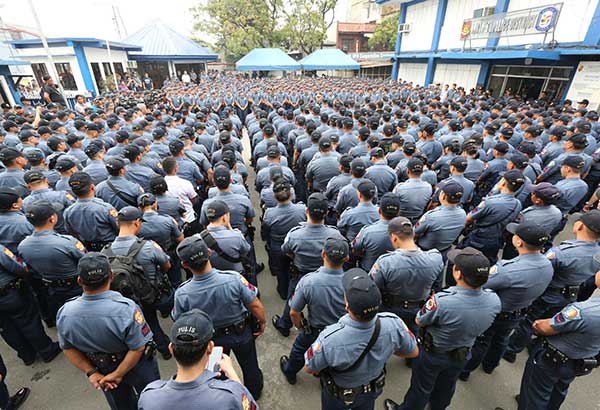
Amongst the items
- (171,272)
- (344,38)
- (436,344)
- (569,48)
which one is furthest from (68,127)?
(344,38)

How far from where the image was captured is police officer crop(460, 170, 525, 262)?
3938 mm

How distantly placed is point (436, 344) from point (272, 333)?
7.42ft

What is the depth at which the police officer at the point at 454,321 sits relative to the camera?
2234mm

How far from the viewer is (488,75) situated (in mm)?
16875

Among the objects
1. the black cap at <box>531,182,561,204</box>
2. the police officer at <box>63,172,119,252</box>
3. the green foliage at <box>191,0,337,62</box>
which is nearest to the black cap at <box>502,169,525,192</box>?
the black cap at <box>531,182,561,204</box>

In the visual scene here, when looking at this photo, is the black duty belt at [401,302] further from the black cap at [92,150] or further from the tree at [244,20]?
the tree at [244,20]

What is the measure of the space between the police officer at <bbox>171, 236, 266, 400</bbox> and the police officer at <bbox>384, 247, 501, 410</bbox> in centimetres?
148

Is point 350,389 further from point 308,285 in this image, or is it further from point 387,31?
point 387,31

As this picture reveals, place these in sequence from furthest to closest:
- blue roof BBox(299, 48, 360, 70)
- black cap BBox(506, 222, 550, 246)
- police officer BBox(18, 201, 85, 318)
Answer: blue roof BBox(299, 48, 360, 70)
police officer BBox(18, 201, 85, 318)
black cap BBox(506, 222, 550, 246)

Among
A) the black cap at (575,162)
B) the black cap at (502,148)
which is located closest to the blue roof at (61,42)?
the black cap at (502,148)

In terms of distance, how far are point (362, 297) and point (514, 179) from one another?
3.28 m

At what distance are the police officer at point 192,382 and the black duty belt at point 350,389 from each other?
80 centimetres

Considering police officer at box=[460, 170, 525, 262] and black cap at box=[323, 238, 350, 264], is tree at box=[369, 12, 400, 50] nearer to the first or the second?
police officer at box=[460, 170, 525, 262]

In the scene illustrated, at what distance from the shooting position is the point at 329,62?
82.9ft
